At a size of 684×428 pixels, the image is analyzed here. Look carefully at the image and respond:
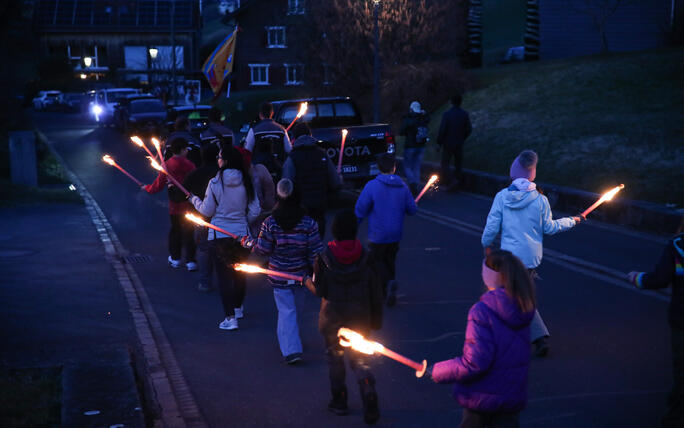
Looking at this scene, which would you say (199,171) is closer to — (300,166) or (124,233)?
(300,166)

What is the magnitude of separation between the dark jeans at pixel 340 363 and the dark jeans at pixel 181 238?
558 cm

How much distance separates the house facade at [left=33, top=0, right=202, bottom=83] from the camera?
81250 millimetres

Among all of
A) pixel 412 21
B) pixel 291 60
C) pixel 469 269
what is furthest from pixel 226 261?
pixel 291 60

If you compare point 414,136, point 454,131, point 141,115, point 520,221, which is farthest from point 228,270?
point 141,115

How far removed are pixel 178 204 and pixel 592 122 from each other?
45.7 ft

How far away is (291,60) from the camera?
127 feet

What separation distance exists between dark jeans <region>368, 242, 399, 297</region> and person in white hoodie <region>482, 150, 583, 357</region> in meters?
1.84

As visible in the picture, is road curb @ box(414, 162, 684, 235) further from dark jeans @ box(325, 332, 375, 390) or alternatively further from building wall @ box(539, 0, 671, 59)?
building wall @ box(539, 0, 671, 59)

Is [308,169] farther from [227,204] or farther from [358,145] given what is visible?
[358,145]

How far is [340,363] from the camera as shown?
6145mm

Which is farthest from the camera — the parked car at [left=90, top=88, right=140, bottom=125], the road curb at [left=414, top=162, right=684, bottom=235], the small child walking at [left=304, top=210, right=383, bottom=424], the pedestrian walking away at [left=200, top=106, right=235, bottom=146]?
the parked car at [left=90, top=88, right=140, bottom=125]

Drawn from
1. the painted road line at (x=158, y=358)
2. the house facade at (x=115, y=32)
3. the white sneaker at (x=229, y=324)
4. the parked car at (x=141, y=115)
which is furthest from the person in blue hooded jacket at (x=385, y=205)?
the house facade at (x=115, y=32)

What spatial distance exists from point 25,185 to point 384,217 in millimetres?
13592

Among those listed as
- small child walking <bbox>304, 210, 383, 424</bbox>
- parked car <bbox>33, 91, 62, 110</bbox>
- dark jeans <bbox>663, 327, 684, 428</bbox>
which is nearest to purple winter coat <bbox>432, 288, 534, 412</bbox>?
dark jeans <bbox>663, 327, 684, 428</bbox>
